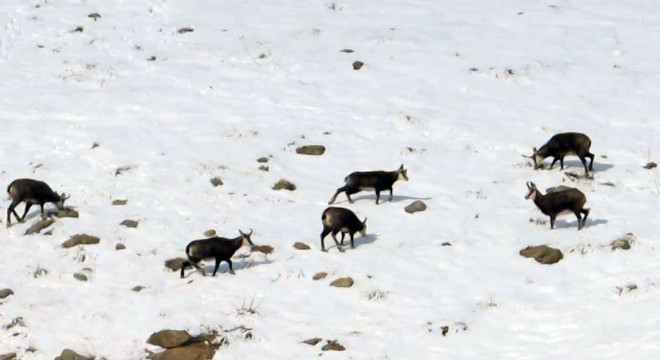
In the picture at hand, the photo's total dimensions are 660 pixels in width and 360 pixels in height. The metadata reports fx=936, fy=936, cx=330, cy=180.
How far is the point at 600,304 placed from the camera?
15.9 meters

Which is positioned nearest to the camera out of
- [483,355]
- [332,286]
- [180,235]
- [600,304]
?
[483,355]

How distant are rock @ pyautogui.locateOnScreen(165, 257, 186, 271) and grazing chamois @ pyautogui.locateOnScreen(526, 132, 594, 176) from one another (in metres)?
10.1

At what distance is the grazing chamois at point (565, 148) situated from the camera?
2356cm

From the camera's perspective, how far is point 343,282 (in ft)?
56.0

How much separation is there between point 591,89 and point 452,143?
6542 millimetres

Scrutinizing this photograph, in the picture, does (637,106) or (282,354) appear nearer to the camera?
(282,354)

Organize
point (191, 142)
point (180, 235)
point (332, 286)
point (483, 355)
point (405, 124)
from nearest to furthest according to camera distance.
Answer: point (483, 355), point (332, 286), point (180, 235), point (191, 142), point (405, 124)

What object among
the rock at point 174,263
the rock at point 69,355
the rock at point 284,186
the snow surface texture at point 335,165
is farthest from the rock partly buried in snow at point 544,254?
the rock at point 69,355

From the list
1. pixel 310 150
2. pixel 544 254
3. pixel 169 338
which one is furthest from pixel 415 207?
pixel 169 338

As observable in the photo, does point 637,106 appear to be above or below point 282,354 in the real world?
below

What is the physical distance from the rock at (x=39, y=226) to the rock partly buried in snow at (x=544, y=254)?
9.83 m

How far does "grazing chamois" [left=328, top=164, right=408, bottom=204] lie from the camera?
21859 millimetres

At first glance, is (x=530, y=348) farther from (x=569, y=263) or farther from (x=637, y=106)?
(x=637, y=106)

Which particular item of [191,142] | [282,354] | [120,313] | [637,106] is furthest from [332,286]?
[637,106]
